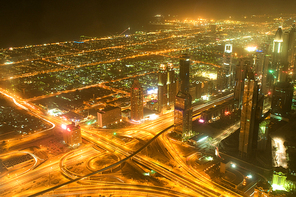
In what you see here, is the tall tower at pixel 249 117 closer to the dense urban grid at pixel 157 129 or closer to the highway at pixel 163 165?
the dense urban grid at pixel 157 129

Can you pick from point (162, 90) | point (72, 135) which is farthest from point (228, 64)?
point (72, 135)

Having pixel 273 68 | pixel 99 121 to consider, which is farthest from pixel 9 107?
pixel 273 68

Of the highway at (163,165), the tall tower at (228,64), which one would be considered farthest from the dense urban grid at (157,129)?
the tall tower at (228,64)

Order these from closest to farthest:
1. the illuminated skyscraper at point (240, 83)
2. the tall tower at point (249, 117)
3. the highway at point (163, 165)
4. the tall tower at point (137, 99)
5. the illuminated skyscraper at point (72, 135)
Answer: the highway at point (163, 165) < the tall tower at point (249, 117) < the illuminated skyscraper at point (72, 135) < the tall tower at point (137, 99) < the illuminated skyscraper at point (240, 83)

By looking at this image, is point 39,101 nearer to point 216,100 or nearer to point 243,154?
point 216,100

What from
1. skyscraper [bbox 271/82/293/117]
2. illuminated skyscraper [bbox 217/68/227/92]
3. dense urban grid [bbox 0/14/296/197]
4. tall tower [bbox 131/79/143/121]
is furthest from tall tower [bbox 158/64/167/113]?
skyscraper [bbox 271/82/293/117]
